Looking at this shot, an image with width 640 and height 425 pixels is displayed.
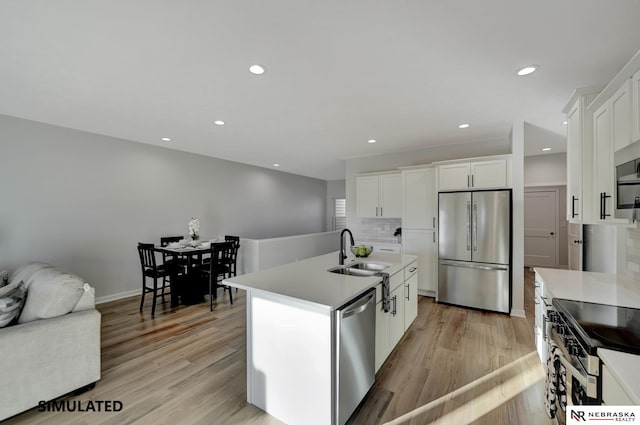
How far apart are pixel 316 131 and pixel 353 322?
2922 mm

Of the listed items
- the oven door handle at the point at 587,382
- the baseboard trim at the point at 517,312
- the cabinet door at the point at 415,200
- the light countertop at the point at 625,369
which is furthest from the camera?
the cabinet door at the point at 415,200

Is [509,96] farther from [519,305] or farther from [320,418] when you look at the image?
[320,418]

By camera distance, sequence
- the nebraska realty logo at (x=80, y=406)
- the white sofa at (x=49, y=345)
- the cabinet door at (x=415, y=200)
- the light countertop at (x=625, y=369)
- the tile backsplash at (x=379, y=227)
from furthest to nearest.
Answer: the tile backsplash at (x=379, y=227), the cabinet door at (x=415, y=200), the nebraska realty logo at (x=80, y=406), the white sofa at (x=49, y=345), the light countertop at (x=625, y=369)

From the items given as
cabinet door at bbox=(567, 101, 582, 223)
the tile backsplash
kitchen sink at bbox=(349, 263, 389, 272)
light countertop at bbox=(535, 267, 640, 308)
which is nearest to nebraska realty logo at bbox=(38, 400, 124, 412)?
kitchen sink at bbox=(349, 263, 389, 272)

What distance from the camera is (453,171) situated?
408 centimetres

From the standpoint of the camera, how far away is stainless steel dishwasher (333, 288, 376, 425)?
62.8 inches

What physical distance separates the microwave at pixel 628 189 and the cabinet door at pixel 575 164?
0.60m

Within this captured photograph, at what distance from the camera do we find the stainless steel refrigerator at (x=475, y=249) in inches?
143

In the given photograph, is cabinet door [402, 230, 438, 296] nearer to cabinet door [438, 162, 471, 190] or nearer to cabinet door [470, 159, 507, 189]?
cabinet door [438, 162, 471, 190]

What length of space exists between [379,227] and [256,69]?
13.2 feet

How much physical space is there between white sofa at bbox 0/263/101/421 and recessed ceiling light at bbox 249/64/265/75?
7.44ft

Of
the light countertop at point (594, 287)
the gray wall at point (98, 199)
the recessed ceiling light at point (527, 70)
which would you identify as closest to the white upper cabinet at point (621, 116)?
the recessed ceiling light at point (527, 70)

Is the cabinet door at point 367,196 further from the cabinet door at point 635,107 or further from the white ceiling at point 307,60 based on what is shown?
the cabinet door at point 635,107

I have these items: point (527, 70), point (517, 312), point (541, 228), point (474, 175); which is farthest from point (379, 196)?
point (541, 228)
